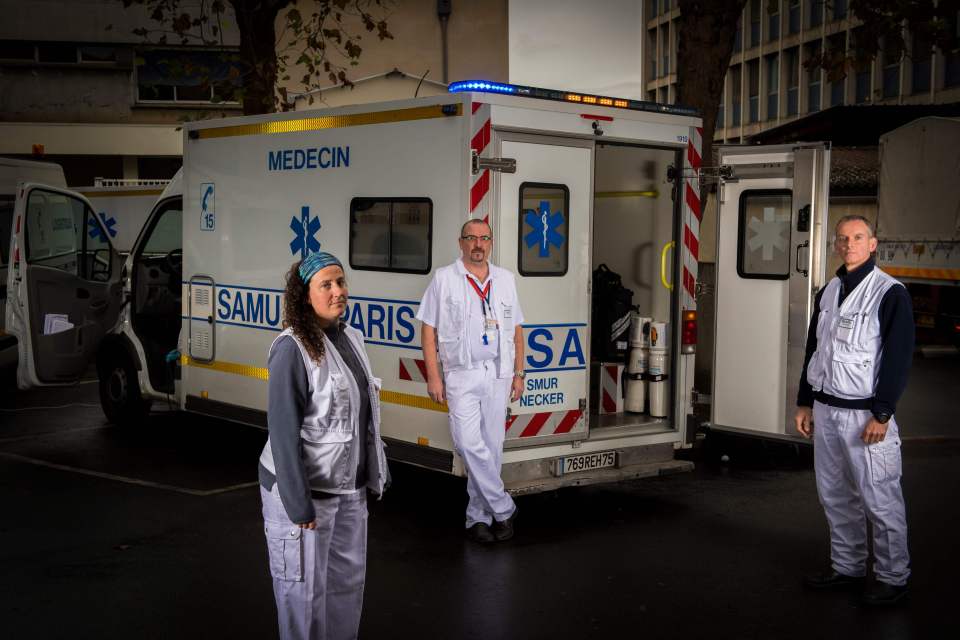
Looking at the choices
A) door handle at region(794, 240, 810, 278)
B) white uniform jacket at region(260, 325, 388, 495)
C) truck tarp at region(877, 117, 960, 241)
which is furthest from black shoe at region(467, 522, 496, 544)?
truck tarp at region(877, 117, 960, 241)

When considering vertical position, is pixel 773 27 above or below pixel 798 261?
above

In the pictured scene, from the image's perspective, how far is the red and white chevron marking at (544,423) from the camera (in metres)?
7.61

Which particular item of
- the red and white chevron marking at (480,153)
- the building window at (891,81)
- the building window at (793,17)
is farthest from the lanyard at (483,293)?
the building window at (793,17)

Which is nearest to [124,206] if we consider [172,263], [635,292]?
[172,263]

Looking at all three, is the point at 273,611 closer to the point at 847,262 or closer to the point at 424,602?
the point at 424,602

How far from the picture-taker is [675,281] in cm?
855

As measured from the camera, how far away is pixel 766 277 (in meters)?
9.56

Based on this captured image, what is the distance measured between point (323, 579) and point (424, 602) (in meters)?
1.78

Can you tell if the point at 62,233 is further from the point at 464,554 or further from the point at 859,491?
the point at 859,491

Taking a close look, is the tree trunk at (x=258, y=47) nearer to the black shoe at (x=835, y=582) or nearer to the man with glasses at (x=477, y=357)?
the man with glasses at (x=477, y=357)

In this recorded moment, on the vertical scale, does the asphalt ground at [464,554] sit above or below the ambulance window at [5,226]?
below

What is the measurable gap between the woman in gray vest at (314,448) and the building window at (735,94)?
5811 centimetres

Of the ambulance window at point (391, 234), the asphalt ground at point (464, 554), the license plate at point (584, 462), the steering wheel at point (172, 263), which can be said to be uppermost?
the ambulance window at point (391, 234)

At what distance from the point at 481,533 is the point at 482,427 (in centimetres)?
65
